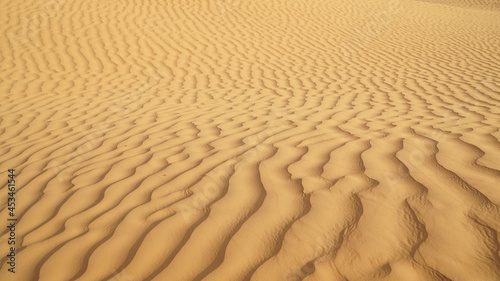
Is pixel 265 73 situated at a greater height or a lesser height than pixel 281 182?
lesser

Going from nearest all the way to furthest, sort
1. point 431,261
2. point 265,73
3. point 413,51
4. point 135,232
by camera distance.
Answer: point 431,261
point 135,232
point 265,73
point 413,51

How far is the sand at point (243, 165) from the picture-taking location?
166 cm

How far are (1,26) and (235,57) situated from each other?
5.06 meters

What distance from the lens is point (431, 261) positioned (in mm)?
1507

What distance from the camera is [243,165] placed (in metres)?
2.61

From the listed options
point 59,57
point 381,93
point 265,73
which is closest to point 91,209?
point 381,93

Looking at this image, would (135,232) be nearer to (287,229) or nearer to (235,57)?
(287,229)

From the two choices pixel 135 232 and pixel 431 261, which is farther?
pixel 135 232

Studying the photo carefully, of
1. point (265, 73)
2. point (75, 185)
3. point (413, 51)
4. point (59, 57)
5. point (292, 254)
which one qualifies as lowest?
point (413, 51)

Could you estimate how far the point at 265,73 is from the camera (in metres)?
6.89

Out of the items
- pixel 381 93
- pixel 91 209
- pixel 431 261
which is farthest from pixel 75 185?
pixel 381 93

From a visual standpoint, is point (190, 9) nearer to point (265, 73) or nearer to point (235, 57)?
point (235, 57)

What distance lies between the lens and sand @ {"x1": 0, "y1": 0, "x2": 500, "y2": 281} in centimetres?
166

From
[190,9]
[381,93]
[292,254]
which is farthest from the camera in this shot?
[190,9]
